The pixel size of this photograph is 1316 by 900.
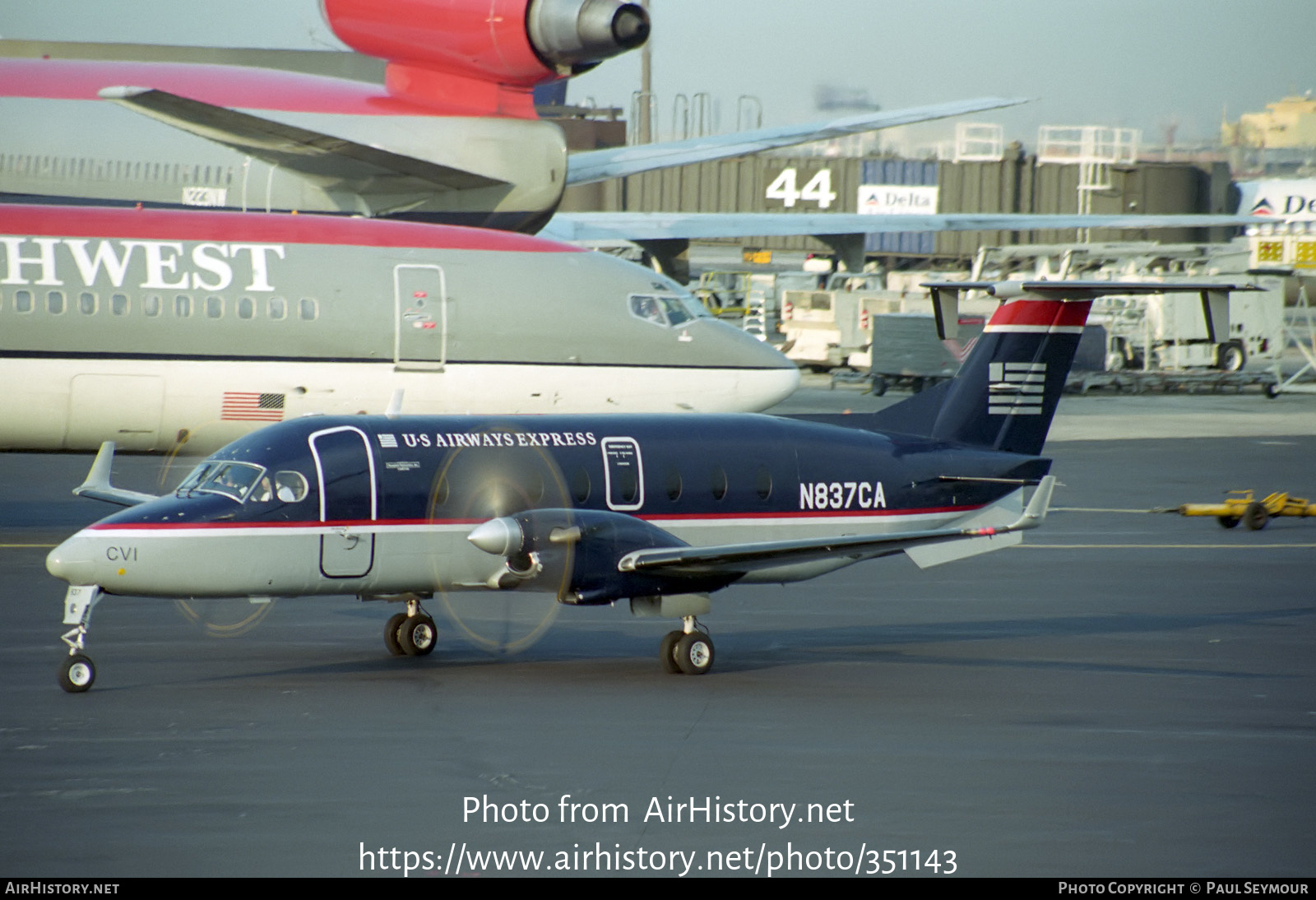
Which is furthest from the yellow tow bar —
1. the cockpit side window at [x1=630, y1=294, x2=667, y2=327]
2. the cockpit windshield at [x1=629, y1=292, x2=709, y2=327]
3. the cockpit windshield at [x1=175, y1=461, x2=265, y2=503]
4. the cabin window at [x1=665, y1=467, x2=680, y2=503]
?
the cockpit windshield at [x1=175, y1=461, x2=265, y2=503]

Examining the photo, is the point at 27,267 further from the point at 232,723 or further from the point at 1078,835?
the point at 1078,835

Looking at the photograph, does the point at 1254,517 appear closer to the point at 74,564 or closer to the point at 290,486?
the point at 290,486

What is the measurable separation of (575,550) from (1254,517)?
16.6m

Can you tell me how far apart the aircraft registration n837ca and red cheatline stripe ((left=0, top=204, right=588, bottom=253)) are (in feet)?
0.12

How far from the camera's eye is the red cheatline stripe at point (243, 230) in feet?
84.8

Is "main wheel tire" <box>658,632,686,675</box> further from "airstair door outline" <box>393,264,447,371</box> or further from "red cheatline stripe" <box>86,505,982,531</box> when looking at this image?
"airstair door outline" <box>393,264,447,371</box>

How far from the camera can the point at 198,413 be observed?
25984 mm

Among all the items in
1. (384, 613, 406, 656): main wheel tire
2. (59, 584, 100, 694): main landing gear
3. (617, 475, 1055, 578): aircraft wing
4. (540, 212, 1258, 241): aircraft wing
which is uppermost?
(540, 212, 1258, 241): aircraft wing

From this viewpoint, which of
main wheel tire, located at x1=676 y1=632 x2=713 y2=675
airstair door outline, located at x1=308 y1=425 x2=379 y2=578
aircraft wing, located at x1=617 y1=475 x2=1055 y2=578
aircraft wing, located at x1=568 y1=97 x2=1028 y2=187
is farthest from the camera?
aircraft wing, located at x1=568 y1=97 x2=1028 y2=187

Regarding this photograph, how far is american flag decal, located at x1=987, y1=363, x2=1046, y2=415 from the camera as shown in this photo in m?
19.8

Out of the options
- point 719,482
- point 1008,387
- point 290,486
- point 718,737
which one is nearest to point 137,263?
point 290,486

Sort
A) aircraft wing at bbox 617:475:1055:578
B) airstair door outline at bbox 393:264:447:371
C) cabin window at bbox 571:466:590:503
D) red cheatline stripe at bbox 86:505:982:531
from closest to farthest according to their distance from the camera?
red cheatline stripe at bbox 86:505:982:531, aircraft wing at bbox 617:475:1055:578, cabin window at bbox 571:466:590:503, airstair door outline at bbox 393:264:447:371

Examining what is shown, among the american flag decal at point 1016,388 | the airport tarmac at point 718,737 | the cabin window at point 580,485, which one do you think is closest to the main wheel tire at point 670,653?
the airport tarmac at point 718,737

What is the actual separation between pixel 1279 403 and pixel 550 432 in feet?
131
